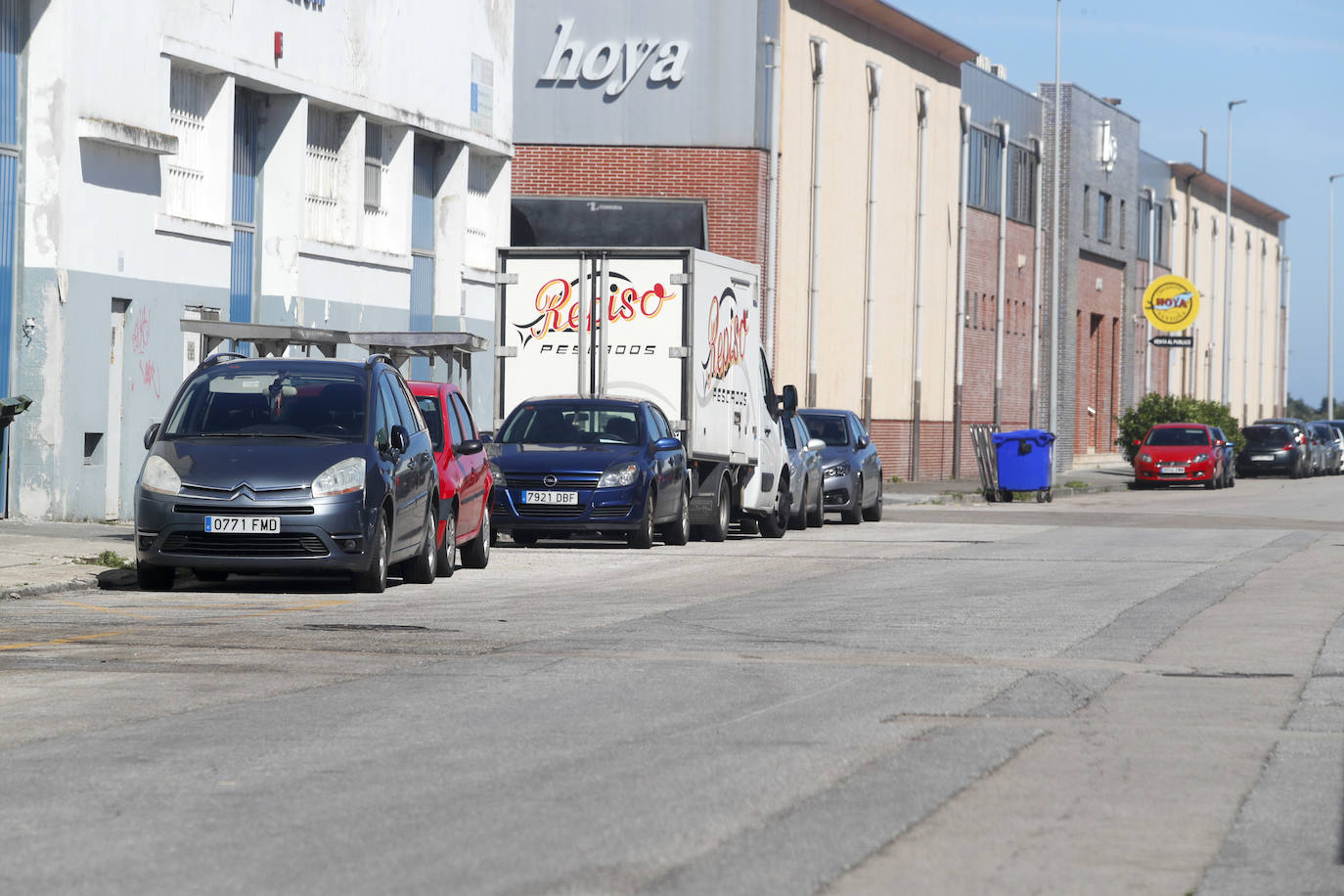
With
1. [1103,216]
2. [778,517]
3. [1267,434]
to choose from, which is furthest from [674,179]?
[1103,216]

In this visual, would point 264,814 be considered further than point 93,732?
No

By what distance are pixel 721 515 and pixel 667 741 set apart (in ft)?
51.5

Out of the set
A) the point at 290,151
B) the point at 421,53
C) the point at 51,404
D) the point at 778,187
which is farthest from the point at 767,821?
the point at 778,187

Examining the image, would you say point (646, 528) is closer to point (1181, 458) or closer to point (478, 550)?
point (478, 550)

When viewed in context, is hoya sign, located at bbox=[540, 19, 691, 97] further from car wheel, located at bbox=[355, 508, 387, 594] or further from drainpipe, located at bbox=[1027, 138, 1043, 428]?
car wheel, located at bbox=[355, 508, 387, 594]

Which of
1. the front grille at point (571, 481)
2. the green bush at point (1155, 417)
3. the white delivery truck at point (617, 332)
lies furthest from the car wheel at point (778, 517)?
the green bush at point (1155, 417)

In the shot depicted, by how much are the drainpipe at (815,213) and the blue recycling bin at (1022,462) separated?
5.40m

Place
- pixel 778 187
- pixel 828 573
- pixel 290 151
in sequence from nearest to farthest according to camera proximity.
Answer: pixel 828 573, pixel 290 151, pixel 778 187

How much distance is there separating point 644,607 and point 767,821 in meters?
8.03

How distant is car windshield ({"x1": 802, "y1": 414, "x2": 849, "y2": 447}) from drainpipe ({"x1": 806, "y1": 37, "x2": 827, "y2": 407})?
529 inches

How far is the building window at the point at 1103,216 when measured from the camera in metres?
70.8

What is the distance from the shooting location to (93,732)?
860cm

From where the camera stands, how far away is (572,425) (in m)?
22.2

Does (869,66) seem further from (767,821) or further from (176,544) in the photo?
(767,821)
